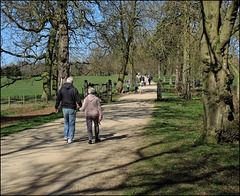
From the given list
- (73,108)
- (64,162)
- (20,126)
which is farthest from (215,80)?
(20,126)

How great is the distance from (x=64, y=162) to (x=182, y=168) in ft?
8.72

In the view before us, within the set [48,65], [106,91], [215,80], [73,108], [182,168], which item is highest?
[48,65]

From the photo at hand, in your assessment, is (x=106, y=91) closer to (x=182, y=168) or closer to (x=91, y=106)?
(x=91, y=106)

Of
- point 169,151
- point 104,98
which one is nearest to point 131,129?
point 169,151

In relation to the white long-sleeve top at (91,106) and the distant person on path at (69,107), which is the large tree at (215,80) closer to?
the white long-sleeve top at (91,106)

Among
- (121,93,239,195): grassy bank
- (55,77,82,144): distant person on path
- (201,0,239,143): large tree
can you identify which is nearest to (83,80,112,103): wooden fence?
(55,77,82,144): distant person on path

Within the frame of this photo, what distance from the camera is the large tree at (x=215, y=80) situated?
791 cm

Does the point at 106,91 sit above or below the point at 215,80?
below

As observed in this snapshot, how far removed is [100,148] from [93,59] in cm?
1684

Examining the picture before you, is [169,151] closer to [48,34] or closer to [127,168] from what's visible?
[127,168]

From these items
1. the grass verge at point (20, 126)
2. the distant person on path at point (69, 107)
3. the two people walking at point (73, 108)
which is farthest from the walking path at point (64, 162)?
the grass verge at point (20, 126)

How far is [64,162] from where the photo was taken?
641 centimetres

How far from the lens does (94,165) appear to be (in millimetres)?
6195

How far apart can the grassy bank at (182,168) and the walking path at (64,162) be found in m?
0.35
